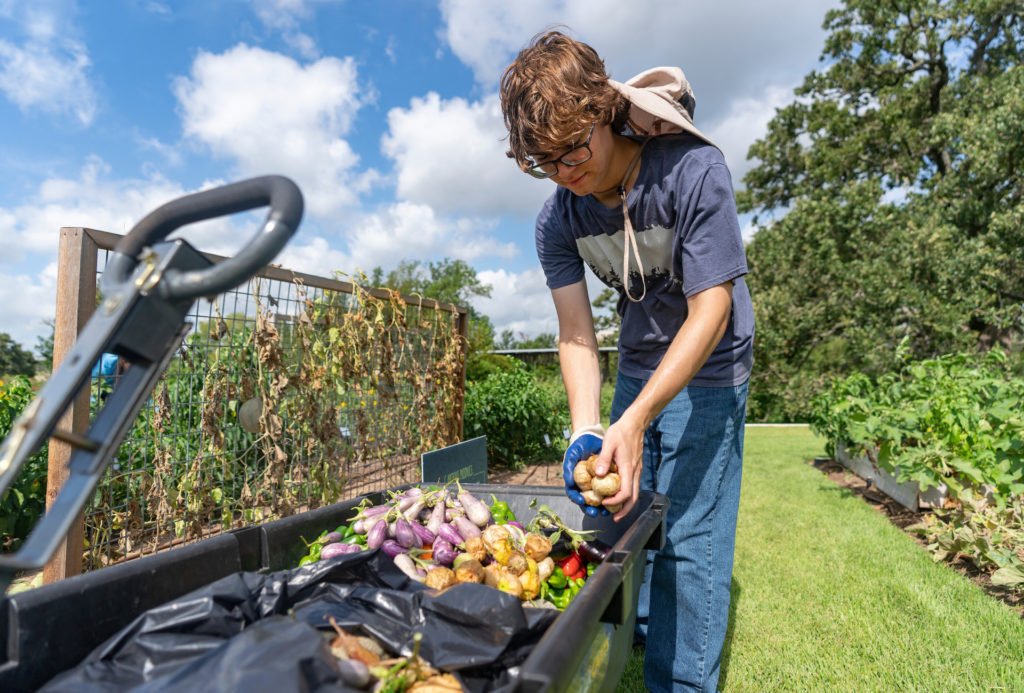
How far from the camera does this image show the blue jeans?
2006mm

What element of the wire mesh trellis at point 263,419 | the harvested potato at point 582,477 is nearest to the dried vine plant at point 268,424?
the wire mesh trellis at point 263,419

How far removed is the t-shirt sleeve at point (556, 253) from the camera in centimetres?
235

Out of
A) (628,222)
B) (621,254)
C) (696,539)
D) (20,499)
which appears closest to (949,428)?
(696,539)

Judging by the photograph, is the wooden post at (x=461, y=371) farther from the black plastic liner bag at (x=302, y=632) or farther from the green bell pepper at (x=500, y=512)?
the black plastic liner bag at (x=302, y=632)

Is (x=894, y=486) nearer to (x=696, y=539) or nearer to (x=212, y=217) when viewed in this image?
(x=696, y=539)

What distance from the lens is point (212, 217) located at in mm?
860

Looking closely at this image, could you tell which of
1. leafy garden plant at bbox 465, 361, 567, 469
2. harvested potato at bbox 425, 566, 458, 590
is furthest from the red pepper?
leafy garden plant at bbox 465, 361, 567, 469

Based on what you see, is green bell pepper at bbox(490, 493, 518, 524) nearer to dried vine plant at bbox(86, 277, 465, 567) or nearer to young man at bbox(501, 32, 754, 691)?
young man at bbox(501, 32, 754, 691)

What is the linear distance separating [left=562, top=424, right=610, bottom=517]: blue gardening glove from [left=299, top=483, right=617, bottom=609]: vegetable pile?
0.13 metres

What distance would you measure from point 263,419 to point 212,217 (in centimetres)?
247

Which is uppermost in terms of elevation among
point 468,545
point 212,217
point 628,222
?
point 628,222

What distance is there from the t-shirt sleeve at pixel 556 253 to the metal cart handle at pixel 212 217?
1593 mm

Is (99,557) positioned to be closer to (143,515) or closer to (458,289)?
(143,515)

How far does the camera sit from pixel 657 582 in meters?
2.12
